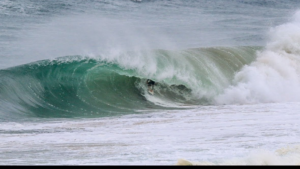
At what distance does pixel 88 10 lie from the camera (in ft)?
90.2

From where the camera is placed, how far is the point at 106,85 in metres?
12.8

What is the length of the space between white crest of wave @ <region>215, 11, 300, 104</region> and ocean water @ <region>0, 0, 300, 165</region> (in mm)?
44

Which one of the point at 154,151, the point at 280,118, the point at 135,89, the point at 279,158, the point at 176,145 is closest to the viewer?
the point at 279,158

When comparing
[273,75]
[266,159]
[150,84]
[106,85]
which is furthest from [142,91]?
[266,159]

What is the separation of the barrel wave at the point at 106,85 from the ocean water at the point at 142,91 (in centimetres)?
3

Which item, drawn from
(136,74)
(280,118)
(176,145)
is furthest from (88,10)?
(176,145)

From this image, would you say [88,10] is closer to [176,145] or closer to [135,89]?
[135,89]

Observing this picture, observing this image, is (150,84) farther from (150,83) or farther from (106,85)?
(106,85)

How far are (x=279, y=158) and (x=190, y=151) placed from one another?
4.26 feet

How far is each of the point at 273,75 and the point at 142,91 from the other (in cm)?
425

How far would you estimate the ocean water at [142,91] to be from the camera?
646 cm

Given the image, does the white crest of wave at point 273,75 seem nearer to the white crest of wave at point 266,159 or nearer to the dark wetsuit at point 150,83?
the dark wetsuit at point 150,83

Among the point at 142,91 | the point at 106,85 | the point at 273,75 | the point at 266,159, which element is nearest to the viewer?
the point at 266,159

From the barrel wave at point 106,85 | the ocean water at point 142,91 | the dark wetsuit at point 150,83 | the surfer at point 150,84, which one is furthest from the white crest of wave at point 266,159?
the dark wetsuit at point 150,83
